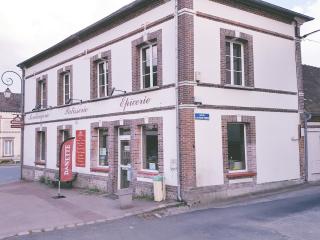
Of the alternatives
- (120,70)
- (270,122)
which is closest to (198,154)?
(270,122)

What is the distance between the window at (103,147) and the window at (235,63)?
558 cm

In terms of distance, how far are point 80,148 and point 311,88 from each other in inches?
427

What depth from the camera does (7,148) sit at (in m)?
41.7

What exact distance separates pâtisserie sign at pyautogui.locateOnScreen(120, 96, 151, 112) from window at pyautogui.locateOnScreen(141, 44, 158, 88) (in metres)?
0.53

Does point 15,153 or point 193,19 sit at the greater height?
point 193,19

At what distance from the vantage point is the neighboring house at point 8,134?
135ft

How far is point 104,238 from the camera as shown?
8.47m

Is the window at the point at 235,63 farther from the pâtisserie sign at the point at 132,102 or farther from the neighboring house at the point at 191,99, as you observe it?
the pâtisserie sign at the point at 132,102

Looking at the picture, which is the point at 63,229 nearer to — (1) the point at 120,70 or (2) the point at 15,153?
(1) the point at 120,70

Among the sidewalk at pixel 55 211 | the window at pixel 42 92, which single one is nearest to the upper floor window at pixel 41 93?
the window at pixel 42 92

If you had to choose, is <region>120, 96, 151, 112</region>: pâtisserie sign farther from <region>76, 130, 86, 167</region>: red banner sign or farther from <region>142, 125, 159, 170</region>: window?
<region>76, 130, 86, 167</region>: red banner sign

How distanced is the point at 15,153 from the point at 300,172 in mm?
34425

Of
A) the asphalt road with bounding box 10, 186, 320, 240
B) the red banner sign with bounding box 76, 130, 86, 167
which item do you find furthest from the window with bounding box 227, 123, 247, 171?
the red banner sign with bounding box 76, 130, 86, 167

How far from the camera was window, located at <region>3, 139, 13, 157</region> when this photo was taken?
41.5 metres
